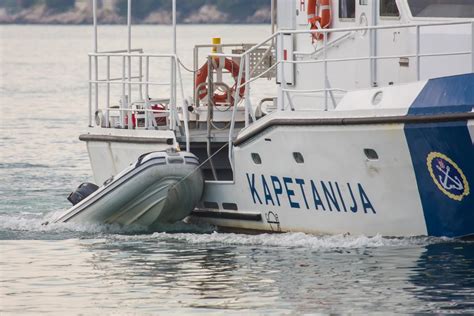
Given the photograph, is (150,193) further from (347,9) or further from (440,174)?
(440,174)

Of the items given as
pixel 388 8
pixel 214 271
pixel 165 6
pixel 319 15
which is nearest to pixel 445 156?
pixel 388 8

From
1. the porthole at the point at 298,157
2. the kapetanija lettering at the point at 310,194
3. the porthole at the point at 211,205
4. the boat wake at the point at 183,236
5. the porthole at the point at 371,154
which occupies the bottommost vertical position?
the boat wake at the point at 183,236

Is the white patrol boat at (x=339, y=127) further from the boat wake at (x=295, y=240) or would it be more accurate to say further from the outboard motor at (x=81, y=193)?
the outboard motor at (x=81, y=193)

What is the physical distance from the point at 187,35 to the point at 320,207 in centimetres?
8544

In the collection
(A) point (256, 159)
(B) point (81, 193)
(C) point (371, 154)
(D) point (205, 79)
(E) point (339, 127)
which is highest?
(D) point (205, 79)

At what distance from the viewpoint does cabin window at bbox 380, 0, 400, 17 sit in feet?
50.4

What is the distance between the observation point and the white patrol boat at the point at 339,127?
14.2 m

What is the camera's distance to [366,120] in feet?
47.3

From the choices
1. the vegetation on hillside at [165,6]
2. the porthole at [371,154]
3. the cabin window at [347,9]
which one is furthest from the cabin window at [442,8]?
the vegetation on hillside at [165,6]

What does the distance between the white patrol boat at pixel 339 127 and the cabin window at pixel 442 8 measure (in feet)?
0.04

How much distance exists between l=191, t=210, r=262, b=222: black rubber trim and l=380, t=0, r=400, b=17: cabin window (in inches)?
93.6

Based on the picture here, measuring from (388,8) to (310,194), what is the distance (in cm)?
194

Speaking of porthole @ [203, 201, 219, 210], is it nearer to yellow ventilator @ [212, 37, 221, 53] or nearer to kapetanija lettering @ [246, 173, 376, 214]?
kapetanija lettering @ [246, 173, 376, 214]

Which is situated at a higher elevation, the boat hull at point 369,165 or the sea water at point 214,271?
the boat hull at point 369,165
